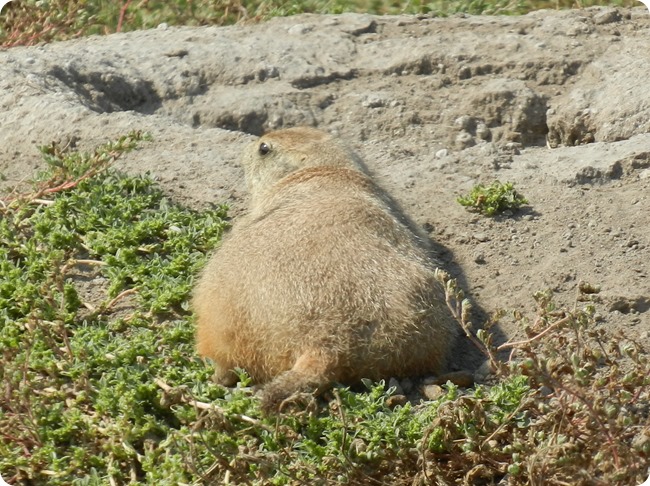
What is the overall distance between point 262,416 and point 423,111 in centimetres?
354

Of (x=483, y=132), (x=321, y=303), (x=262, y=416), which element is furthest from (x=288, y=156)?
(x=262, y=416)

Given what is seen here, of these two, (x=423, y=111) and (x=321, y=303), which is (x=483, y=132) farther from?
(x=321, y=303)

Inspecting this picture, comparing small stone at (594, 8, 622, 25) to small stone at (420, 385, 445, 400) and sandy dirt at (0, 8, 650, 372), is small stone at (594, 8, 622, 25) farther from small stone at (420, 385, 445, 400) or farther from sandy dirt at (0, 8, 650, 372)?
small stone at (420, 385, 445, 400)

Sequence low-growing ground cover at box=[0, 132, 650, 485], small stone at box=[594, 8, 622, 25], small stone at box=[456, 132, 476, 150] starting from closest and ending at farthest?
low-growing ground cover at box=[0, 132, 650, 485], small stone at box=[456, 132, 476, 150], small stone at box=[594, 8, 622, 25]

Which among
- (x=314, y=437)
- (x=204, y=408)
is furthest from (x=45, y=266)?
(x=314, y=437)

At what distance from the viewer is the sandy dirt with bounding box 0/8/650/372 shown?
588 cm

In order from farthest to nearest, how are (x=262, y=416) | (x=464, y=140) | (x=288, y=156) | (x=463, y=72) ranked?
(x=463, y=72) < (x=464, y=140) < (x=288, y=156) < (x=262, y=416)

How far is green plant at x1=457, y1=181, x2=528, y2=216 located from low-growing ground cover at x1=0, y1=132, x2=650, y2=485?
0.90 metres

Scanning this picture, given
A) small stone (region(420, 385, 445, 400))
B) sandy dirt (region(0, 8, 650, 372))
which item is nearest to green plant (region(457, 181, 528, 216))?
sandy dirt (region(0, 8, 650, 372))

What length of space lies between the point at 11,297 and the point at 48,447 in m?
1.14

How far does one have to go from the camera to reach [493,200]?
235 inches

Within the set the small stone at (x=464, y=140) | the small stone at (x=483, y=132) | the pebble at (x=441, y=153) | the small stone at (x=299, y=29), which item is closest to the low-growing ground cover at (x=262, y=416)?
the pebble at (x=441, y=153)

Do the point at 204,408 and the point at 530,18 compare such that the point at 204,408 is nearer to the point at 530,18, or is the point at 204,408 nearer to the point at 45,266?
the point at 45,266

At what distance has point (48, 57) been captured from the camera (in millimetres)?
7461
